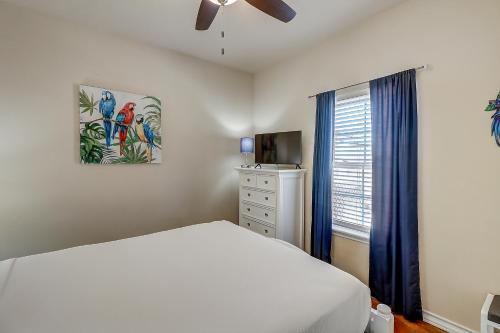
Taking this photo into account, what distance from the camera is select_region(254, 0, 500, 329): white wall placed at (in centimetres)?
168

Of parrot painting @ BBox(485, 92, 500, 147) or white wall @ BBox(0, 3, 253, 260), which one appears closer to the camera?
parrot painting @ BBox(485, 92, 500, 147)

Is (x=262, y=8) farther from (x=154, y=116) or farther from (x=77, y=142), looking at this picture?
(x=77, y=142)

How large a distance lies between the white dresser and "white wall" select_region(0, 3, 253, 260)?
619 millimetres

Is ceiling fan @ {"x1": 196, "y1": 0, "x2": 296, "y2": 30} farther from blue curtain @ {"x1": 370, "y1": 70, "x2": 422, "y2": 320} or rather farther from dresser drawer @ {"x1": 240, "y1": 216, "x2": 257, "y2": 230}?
dresser drawer @ {"x1": 240, "y1": 216, "x2": 257, "y2": 230}

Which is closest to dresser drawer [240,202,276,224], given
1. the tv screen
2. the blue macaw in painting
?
the tv screen

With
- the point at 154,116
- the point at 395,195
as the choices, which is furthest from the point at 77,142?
the point at 395,195

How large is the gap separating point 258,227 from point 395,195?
1548mm

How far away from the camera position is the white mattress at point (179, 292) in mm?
954

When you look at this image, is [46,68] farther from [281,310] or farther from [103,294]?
[281,310]

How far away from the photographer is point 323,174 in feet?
8.78

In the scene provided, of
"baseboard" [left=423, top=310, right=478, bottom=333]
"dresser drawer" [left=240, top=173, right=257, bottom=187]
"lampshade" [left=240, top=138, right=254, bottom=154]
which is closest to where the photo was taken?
"baseboard" [left=423, top=310, right=478, bottom=333]

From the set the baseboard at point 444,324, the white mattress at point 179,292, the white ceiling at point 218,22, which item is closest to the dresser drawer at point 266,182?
the white mattress at point 179,292

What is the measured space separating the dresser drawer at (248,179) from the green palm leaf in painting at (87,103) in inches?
72.3

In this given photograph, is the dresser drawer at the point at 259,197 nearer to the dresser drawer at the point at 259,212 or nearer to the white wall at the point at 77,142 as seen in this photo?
the dresser drawer at the point at 259,212
